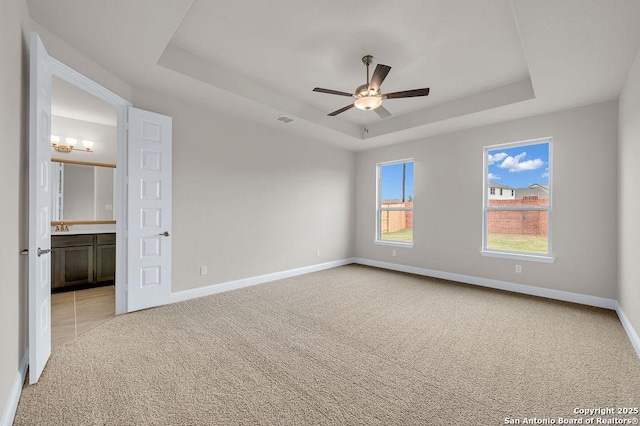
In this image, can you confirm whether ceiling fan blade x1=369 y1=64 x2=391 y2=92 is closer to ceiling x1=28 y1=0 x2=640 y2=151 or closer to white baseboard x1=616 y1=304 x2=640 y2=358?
ceiling x1=28 y1=0 x2=640 y2=151

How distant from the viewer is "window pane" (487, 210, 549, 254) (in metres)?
4.31

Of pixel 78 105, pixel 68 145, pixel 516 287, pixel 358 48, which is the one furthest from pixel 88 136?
pixel 516 287

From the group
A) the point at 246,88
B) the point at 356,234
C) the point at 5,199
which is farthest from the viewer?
the point at 356,234

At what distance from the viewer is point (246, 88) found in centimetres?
380

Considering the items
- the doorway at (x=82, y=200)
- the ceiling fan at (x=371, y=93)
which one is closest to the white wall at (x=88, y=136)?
the doorway at (x=82, y=200)

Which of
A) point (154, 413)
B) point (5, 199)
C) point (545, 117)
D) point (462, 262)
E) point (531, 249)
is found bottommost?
point (154, 413)

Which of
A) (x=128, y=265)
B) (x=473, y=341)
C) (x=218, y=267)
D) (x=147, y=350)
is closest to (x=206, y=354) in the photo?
(x=147, y=350)

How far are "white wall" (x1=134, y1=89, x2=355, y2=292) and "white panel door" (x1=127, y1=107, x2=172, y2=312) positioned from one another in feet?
0.66

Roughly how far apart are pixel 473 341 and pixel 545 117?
3519mm

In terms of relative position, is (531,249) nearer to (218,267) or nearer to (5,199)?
(218,267)

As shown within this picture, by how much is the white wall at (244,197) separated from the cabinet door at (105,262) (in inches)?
72.4

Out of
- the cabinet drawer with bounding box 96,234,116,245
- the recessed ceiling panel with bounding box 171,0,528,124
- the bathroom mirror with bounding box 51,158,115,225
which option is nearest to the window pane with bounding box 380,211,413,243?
the recessed ceiling panel with bounding box 171,0,528,124

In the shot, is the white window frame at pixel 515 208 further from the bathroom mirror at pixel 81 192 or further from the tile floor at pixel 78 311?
the bathroom mirror at pixel 81 192

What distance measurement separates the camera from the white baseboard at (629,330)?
8.34ft
